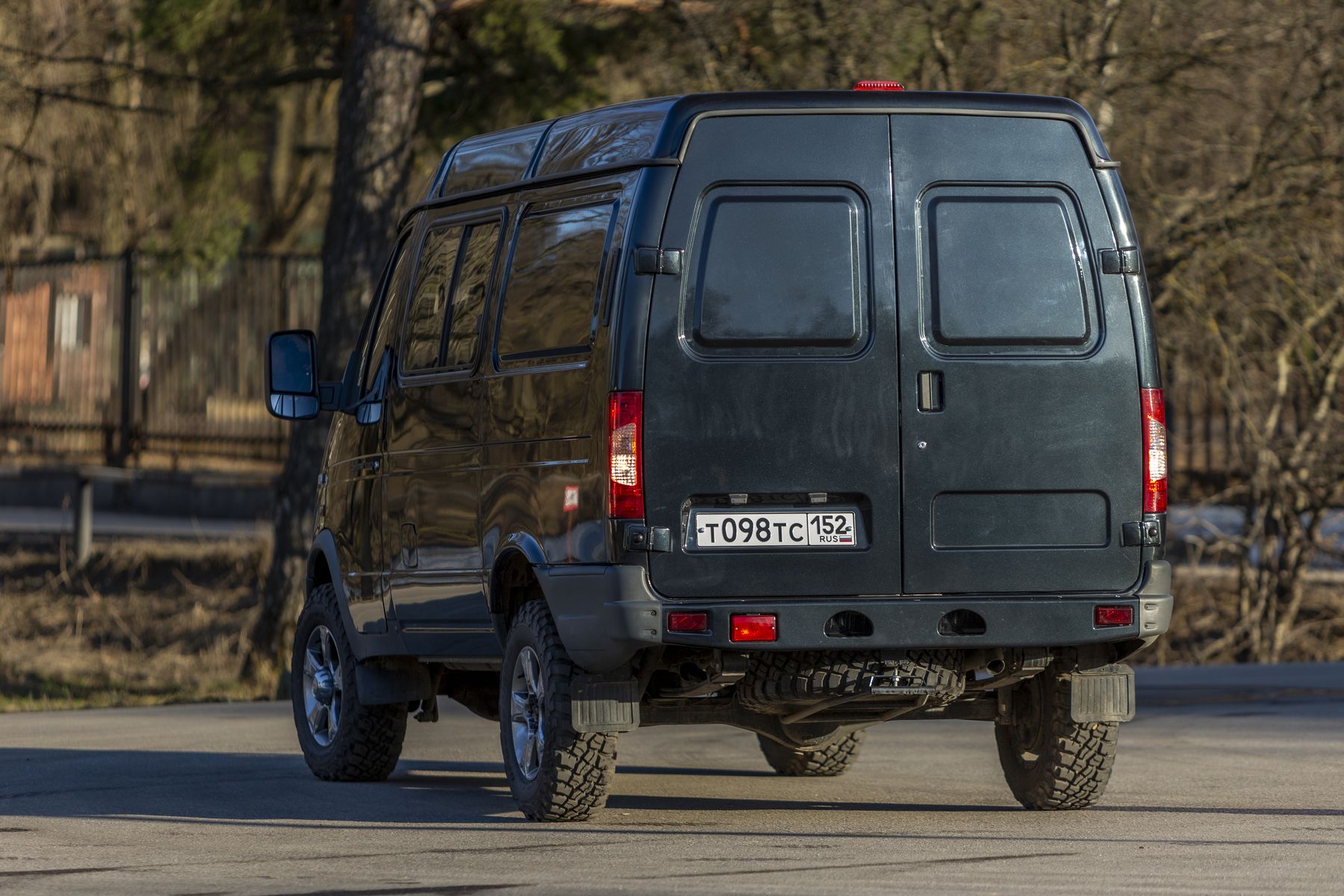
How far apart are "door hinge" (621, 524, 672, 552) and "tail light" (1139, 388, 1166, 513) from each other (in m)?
1.62

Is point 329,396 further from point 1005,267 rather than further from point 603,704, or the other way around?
point 1005,267

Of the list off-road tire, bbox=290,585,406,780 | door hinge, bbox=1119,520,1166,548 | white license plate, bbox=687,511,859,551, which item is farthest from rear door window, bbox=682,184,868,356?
off-road tire, bbox=290,585,406,780

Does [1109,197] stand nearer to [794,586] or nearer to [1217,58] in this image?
[794,586]

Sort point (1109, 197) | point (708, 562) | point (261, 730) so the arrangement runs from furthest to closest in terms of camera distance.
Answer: point (261, 730) < point (1109, 197) < point (708, 562)

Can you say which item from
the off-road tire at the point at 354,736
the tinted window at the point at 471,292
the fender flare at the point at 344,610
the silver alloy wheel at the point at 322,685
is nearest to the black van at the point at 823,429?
the tinted window at the point at 471,292

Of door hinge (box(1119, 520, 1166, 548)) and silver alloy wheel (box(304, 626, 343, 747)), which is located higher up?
door hinge (box(1119, 520, 1166, 548))

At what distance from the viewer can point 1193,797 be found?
843cm

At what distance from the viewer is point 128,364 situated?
2230 cm

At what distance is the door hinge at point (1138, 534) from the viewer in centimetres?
727

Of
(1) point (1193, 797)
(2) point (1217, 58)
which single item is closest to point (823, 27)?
(2) point (1217, 58)

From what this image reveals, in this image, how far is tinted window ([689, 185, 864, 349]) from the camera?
7.07m

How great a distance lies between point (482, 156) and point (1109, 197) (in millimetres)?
2398

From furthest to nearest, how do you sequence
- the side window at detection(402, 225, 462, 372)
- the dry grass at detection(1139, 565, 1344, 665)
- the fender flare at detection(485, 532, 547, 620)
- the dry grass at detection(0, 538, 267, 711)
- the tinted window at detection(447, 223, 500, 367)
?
the dry grass at detection(1139, 565, 1344, 665)
the dry grass at detection(0, 538, 267, 711)
the side window at detection(402, 225, 462, 372)
the tinted window at detection(447, 223, 500, 367)
the fender flare at detection(485, 532, 547, 620)

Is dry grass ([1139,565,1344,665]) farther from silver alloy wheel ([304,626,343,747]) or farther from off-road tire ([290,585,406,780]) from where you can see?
off-road tire ([290,585,406,780])
